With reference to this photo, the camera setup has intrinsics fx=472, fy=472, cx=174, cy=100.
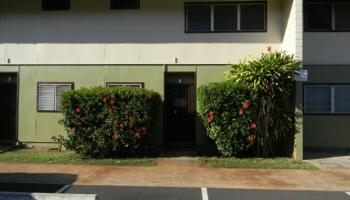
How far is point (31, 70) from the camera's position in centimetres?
1594

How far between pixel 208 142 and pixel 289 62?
3.74 meters

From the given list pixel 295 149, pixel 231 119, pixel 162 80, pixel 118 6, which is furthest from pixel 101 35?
pixel 295 149

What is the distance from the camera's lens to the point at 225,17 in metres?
15.7

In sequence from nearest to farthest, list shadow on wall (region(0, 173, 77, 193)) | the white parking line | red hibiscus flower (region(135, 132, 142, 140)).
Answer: the white parking line
shadow on wall (region(0, 173, 77, 193))
red hibiscus flower (region(135, 132, 142, 140))

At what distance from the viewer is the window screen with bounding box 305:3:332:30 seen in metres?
15.7

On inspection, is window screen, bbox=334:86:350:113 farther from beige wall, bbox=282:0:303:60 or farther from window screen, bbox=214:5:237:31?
window screen, bbox=214:5:237:31

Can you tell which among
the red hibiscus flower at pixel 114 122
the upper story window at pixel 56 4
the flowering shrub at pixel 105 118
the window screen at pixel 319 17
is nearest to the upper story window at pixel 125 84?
the flowering shrub at pixel 105 118

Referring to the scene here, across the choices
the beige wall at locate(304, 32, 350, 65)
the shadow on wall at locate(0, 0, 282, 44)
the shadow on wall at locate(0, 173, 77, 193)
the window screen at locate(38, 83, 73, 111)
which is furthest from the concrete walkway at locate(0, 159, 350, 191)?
the shadow on wall at locate(0, 0, 282, 44)

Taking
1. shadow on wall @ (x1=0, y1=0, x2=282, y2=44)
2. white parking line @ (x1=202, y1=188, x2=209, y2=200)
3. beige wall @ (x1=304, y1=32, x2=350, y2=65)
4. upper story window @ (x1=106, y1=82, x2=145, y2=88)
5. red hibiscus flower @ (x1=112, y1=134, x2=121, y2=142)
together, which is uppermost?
shadow on wall @ (x1=0, y1=0, x2=282, y2=44)

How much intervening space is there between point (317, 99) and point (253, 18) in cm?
341

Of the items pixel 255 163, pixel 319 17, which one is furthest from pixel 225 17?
pixel 255 163

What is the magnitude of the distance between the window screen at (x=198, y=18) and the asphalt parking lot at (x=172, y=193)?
23.5ft

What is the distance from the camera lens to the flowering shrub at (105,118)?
44.4 feet

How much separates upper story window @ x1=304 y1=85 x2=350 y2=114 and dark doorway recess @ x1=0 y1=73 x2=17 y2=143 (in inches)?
391
